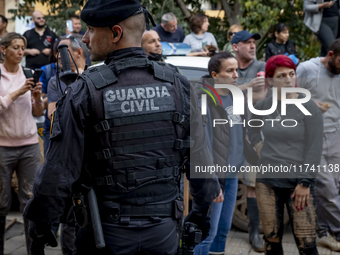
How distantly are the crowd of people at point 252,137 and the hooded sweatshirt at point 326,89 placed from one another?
0.03 ft

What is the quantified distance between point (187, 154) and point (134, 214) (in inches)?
18.3

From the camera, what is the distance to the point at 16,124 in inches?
185

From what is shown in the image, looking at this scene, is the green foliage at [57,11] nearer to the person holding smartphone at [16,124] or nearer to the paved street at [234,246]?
the person holding smartphone at [16,124]

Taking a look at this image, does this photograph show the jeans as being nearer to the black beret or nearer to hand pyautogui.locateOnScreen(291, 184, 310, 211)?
hand pyautogui.locateOnScreen(291, 184, 310, 211)

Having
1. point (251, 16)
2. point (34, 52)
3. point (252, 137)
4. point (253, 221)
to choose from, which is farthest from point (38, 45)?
point (252, 137)

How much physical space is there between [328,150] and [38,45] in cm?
533

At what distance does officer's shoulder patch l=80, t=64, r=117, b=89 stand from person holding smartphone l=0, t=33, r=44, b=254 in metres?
2.51

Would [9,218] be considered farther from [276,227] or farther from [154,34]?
[276,227]

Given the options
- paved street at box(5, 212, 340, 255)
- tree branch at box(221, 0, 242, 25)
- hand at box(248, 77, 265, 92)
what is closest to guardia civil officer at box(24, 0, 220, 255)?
hand at box(248, 77, 265, 92)

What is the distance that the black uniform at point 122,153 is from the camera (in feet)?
7.12

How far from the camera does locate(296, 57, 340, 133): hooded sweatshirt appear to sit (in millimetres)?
5137

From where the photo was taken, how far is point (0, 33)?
8062mm

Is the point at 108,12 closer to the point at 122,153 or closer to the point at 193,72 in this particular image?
the point at 122,153

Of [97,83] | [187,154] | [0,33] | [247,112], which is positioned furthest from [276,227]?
[0,33]
